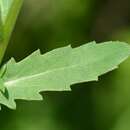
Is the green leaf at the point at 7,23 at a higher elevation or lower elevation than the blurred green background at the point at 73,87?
higher

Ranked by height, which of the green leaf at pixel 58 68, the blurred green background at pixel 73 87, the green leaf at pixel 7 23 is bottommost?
the blurred green background at pixel 73 87

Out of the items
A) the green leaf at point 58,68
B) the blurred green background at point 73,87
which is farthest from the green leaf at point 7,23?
the blurred green background at point 73,87

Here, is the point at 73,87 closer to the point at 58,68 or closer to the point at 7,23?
the point at 58,68

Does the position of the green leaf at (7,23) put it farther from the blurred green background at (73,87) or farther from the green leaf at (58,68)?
the blurred green background at (73,87)

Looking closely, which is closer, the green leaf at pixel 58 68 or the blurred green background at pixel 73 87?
the green leaf at pixel 58 68

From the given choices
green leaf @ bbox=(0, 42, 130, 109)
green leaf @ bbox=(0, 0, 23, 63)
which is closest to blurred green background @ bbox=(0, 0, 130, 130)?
green leaf @ bbox=(0, 42, 130, 109)

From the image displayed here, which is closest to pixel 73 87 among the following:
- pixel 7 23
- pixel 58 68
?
pixel 58 68
